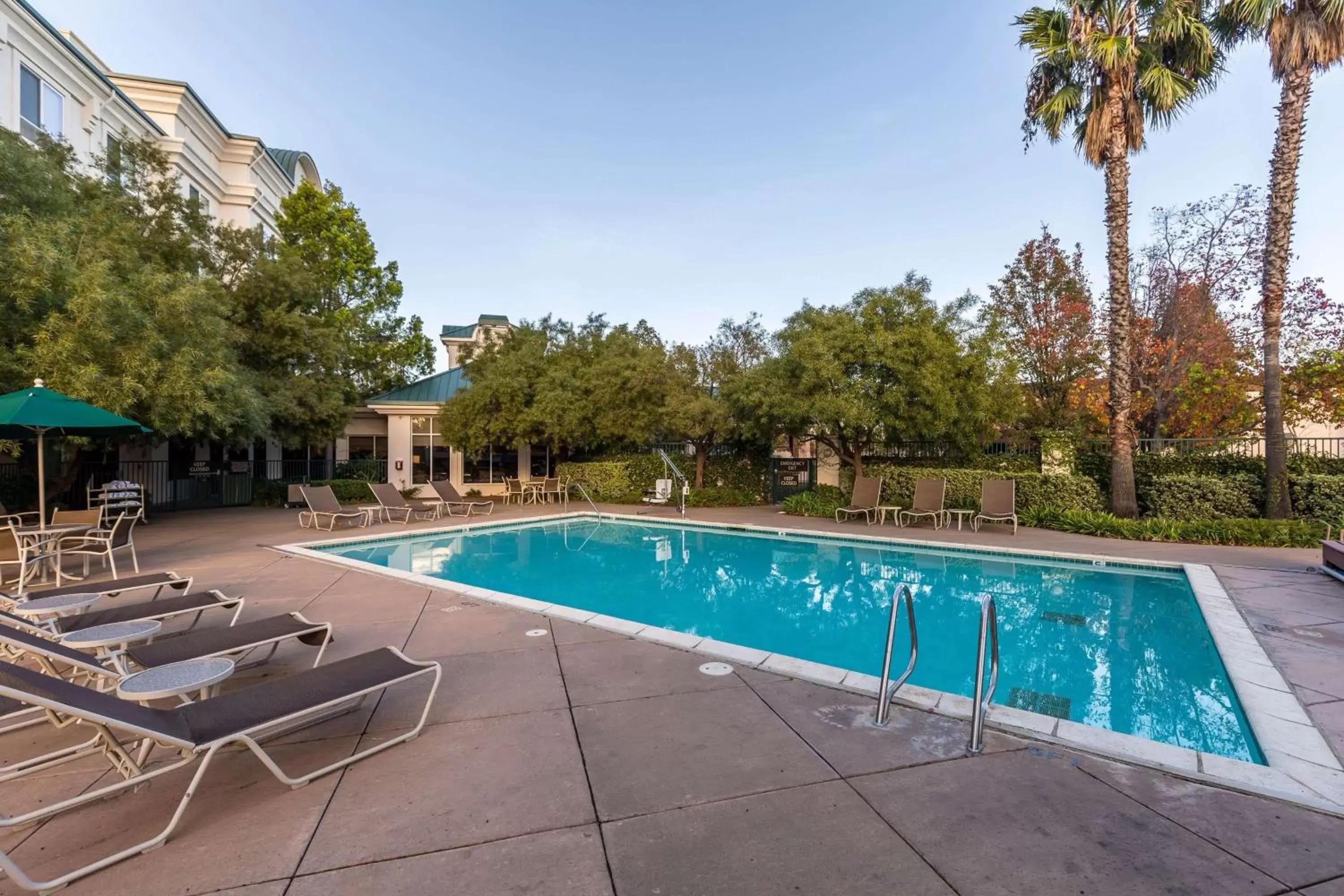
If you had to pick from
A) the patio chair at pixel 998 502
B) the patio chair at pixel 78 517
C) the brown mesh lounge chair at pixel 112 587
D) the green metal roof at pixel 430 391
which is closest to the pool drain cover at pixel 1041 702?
the brown mesh lounge chair at pixel 112 587

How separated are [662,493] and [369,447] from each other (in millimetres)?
11147

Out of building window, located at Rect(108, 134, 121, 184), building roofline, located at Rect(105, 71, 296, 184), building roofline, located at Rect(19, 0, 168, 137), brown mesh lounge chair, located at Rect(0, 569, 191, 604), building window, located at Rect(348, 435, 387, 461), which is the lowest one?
brown mesh lounge chair, located at Rect(0, 569, 191, 604)

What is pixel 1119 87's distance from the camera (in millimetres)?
11453

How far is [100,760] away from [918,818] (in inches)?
151

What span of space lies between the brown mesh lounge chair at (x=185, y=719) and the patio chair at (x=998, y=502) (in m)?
11.8

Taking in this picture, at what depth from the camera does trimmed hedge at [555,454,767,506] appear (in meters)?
18.5

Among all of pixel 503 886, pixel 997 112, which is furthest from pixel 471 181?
pixel 503 886

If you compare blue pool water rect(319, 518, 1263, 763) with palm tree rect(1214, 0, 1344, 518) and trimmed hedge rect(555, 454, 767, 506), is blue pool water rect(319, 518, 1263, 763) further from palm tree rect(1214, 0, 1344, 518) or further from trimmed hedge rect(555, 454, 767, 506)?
trimmed hedge rect(555, 454, 767, 506)

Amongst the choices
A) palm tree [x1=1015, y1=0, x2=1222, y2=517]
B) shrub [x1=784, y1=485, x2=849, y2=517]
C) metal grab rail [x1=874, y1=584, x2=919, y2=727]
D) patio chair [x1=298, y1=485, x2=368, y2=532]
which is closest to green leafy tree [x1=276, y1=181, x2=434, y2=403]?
patio chair [x1=298, y1=485, x2=368, y2=532]

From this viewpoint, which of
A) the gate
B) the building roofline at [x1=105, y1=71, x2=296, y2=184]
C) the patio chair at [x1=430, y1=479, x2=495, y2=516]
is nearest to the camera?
the patio chair at [x1=430, y1=479, x2=495, y2=516]

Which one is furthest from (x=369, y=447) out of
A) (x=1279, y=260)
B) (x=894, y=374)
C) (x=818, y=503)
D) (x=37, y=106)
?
(x=1279, y=260)

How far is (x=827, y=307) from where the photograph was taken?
14.9m

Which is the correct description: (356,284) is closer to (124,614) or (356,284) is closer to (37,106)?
(37,106)

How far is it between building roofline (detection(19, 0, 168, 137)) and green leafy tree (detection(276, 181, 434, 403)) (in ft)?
18.8
